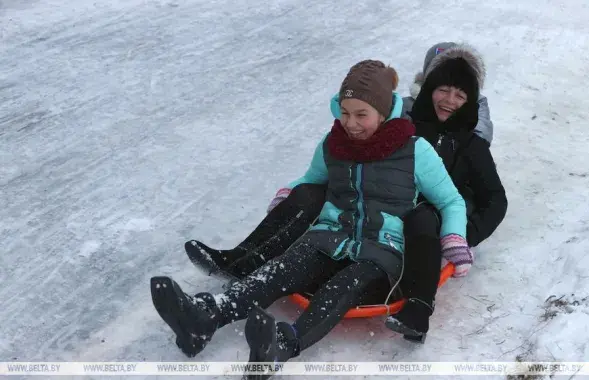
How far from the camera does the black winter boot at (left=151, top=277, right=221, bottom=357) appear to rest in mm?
2348

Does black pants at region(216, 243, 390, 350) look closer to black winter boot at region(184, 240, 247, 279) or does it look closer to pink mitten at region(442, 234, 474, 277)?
black winter boot at region(184, 240, 247, 279)

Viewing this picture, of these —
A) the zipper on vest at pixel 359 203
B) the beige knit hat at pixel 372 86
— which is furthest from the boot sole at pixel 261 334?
the beige knit hat at pixel 372 86

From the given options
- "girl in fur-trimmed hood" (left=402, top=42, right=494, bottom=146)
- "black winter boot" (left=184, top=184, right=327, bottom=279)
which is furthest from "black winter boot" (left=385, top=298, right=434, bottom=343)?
"girl in fur-trimmed hood" (left=402, top=42, right=494, bottom=146)

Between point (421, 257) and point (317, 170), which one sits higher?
point (317, 170)

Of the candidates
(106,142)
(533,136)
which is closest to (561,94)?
(533,136)

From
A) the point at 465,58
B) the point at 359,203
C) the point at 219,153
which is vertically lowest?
the point at 219,153

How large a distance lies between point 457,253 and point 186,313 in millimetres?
1106

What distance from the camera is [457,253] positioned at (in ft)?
9.32

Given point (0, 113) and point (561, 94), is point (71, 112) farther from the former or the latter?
point (561, 94)

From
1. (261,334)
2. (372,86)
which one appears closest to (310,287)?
(261,334)

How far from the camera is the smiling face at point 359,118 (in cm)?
287

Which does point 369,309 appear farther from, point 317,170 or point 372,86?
point 372,86

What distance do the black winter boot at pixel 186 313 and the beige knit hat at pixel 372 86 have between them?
0.98 meters

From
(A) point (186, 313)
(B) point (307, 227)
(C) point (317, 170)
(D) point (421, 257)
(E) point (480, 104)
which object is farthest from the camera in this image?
(E) point (480, 104)
